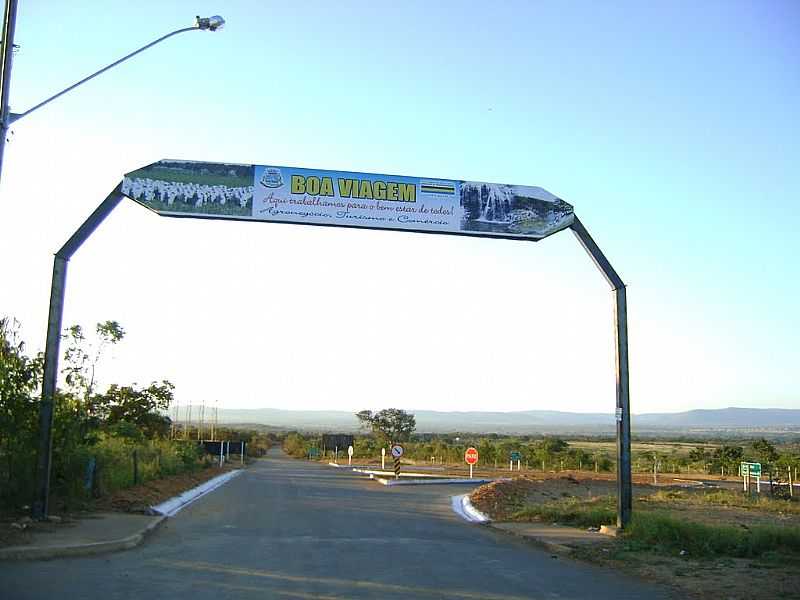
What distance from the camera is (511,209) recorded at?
55.1 feet

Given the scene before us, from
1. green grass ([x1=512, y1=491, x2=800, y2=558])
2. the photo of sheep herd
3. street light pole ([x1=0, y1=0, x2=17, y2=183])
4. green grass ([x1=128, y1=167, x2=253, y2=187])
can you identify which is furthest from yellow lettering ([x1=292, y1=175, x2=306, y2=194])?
green grass ([x1=512, y1=491, x2=800, y2=558])

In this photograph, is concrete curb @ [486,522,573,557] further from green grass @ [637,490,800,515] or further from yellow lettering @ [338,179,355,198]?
green grass @ [637,490,800,515]

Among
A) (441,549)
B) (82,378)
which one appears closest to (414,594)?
(441,549)

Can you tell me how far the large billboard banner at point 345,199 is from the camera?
51.7 feet

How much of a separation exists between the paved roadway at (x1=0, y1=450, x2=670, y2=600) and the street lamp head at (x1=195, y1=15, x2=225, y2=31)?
8.66 metres

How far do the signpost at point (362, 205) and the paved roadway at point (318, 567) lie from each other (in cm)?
421

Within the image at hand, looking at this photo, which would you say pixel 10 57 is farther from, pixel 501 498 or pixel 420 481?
pixel 420 481

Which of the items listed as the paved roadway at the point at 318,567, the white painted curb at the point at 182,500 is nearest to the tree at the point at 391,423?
the white painted curb at the point at 182,500

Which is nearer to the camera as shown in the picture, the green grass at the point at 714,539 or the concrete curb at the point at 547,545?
the green grass at the point at 714,539

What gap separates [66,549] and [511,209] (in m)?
10.5

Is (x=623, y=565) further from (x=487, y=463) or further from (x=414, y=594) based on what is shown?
(x=487, y=463)

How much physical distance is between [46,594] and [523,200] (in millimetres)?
11649

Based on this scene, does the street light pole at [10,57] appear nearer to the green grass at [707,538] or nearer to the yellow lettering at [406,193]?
the yellow lettering at [406,193]

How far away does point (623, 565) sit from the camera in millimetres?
12016
